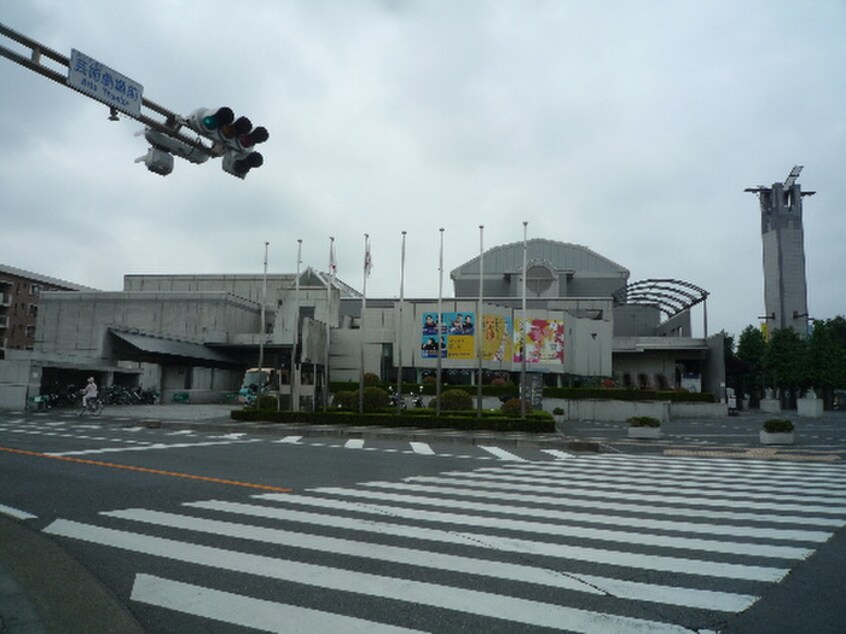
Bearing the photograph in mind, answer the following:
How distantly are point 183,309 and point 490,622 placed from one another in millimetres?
59803

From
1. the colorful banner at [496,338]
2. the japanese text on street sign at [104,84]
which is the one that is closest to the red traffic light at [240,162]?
the japanese text on street sign at [104,84]

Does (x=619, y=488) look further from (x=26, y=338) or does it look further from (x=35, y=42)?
(x=26, y=338)

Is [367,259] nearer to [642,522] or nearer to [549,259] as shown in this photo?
[642,522]

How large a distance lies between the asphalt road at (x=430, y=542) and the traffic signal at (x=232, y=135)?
4908mm

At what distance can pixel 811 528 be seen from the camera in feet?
25.7

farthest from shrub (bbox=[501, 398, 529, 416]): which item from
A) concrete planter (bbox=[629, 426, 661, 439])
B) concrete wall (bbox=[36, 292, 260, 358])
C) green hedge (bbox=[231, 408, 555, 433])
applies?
concrete wall (bbox=[36, 292, 260, 358])

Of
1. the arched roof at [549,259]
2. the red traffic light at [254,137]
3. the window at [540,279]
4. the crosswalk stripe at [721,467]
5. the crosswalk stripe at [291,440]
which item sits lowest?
the crosswalk stripe at [291,440]

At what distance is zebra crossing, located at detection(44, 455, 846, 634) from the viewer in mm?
4438

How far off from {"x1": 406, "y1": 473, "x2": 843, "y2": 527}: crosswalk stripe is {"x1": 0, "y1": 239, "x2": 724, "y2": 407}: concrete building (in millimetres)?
25506

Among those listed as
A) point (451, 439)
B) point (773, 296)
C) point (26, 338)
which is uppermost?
point (773, 296)

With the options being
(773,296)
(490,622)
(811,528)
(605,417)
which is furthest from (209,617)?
(773,296)

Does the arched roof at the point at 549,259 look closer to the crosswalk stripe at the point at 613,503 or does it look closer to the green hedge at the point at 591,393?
the green hedge at the point at 591,393

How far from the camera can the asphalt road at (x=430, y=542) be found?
4457mm

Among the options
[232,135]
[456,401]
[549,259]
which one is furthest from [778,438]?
[549,259]
